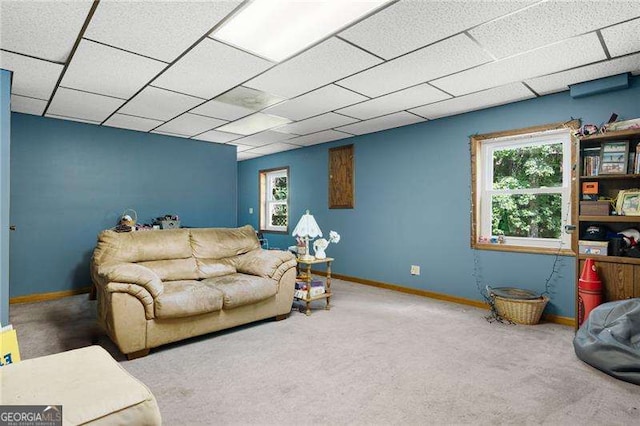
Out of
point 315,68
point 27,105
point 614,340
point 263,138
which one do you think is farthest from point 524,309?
point 27,105

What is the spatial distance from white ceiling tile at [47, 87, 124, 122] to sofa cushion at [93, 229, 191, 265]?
150cm

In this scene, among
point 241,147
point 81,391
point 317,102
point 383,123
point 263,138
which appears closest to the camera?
point 81,391

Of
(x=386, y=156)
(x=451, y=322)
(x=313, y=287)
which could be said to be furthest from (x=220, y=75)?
(x=451, y=322)

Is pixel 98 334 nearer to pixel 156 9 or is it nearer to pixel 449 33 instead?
pixel 156 9

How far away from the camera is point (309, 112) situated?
4074 millimetres

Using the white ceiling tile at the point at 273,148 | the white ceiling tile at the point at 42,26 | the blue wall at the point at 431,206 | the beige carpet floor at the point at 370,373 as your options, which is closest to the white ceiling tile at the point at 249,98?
the white ceiling tile at the point at 42,26

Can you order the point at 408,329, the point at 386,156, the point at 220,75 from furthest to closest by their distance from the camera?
the point at 386,156, the point at 408,329, the point at 220,75

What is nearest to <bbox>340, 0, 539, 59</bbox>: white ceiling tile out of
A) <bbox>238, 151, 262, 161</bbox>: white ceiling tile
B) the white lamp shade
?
the white lamp shade

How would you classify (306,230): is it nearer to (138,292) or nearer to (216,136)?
(138,292)

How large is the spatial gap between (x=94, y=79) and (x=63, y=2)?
126cm

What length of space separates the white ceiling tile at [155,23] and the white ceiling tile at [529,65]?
6.82 feet

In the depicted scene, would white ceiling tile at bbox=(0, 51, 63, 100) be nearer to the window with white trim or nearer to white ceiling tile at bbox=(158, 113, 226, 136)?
white ceiling tile at bbox=(158, 113, 226, 136)

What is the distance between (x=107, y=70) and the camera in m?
2.87

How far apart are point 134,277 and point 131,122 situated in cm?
296
